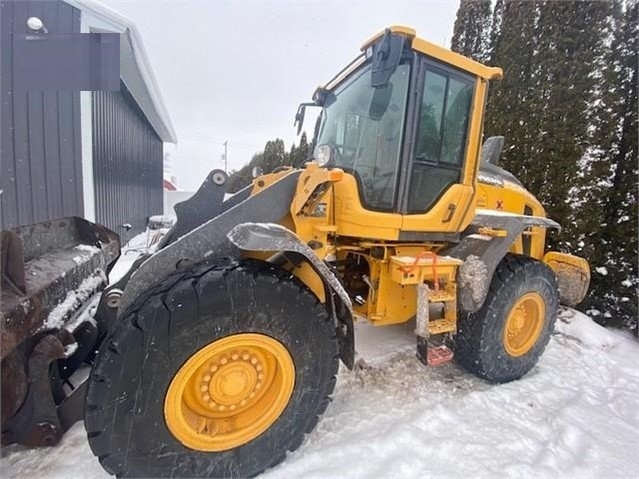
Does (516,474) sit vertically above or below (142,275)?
below

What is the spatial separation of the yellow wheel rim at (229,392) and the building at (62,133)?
4257 millimetres

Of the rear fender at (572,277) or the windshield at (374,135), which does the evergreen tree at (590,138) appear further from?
the windshield at (374,135)

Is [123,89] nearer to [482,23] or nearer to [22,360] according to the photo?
[482,23]

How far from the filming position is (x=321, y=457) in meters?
1.97

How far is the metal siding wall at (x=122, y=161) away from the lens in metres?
7.32

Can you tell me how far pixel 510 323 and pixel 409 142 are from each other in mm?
1852

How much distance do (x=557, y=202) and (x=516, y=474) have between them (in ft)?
15.0

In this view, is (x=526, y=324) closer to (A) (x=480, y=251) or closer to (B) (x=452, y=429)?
(A) (x=480, y=251)

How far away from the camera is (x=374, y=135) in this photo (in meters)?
2.51

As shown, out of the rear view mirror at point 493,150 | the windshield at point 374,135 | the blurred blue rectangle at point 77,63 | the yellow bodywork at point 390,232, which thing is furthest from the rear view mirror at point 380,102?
the blurred blue rectangle at point 77,63

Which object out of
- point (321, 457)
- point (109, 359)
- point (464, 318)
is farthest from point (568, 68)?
point (109, 359)

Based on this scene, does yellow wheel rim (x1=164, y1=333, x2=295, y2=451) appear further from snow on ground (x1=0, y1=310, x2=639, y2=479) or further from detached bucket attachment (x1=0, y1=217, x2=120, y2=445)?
detached bucket attachment (x1=0, y1=217, x2=120, y2=445)

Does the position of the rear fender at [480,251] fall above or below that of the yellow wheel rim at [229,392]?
above

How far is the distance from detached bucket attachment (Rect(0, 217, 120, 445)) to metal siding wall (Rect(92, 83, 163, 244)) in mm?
5776
